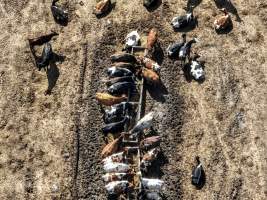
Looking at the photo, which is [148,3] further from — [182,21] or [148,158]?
[148,158]

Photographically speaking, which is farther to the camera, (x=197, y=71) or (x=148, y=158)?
(x=197, y=71)

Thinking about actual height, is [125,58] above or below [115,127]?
above

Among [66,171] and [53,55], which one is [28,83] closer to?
[53,55]

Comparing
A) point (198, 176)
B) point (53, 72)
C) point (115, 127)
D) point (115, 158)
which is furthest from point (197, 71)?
point (53, 72)

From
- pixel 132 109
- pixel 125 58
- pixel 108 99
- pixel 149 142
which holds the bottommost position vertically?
pixel 149 142

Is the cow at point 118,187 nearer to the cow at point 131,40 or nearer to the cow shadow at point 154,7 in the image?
the cow at point 131,40

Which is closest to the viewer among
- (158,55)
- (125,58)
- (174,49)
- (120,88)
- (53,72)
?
(120,88)

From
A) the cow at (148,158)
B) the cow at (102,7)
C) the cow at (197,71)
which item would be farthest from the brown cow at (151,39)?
the cow at (148,158)

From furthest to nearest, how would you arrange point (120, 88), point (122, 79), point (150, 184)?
point (122, 79), point (120, 88), point (150, 184)
